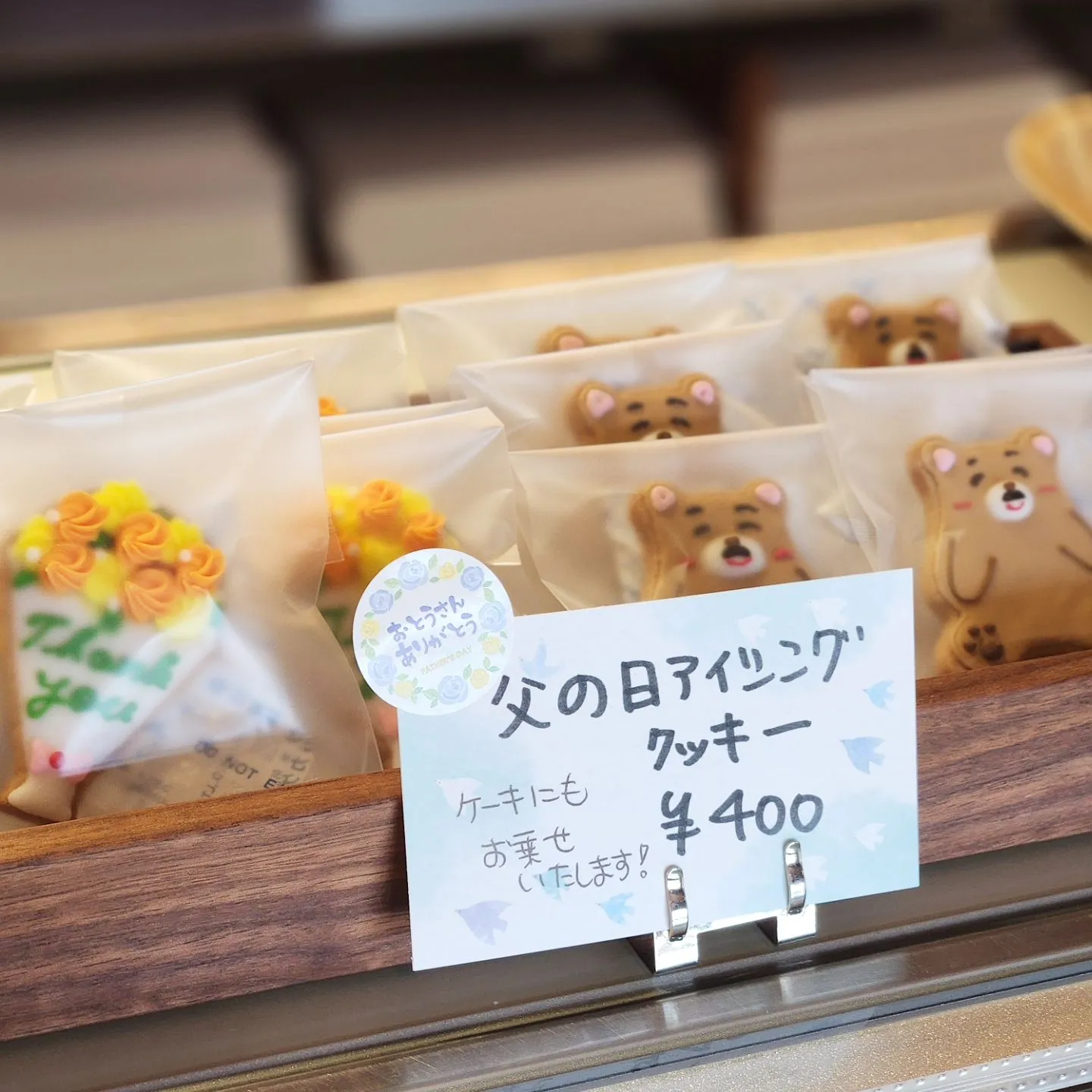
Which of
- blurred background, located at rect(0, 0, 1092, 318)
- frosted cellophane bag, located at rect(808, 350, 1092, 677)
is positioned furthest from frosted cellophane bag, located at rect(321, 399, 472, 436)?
blurred background, located at rect(0, 0, 1092, 318)

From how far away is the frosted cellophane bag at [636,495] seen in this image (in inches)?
35.8

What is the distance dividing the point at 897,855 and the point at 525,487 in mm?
373

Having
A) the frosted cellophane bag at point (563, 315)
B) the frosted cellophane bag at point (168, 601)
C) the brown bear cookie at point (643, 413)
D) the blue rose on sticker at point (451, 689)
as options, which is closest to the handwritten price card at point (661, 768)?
the blue rose on sticker at point (451, 689)

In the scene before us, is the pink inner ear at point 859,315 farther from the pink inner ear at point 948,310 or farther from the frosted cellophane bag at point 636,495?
the frosted cellophane bag at point 636,495

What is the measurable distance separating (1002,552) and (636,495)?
250mm

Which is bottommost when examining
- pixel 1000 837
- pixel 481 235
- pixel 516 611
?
pixel 1000 837

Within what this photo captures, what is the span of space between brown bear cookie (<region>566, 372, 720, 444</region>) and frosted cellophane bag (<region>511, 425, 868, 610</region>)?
69mm

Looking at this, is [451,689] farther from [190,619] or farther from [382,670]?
[190,619]

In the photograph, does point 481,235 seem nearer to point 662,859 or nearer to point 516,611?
point 516,611

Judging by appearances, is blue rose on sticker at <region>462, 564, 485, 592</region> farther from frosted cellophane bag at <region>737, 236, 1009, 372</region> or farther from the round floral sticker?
frosted cellophane bag at <region>737, 236, 1009, 372</region>

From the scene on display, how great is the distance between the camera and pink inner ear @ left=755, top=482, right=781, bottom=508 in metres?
0.90

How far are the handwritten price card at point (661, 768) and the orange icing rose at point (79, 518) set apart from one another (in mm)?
Result: 240

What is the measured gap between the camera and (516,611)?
0.88 meters

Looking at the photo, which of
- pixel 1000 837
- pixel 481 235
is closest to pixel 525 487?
pixel 1000 837
